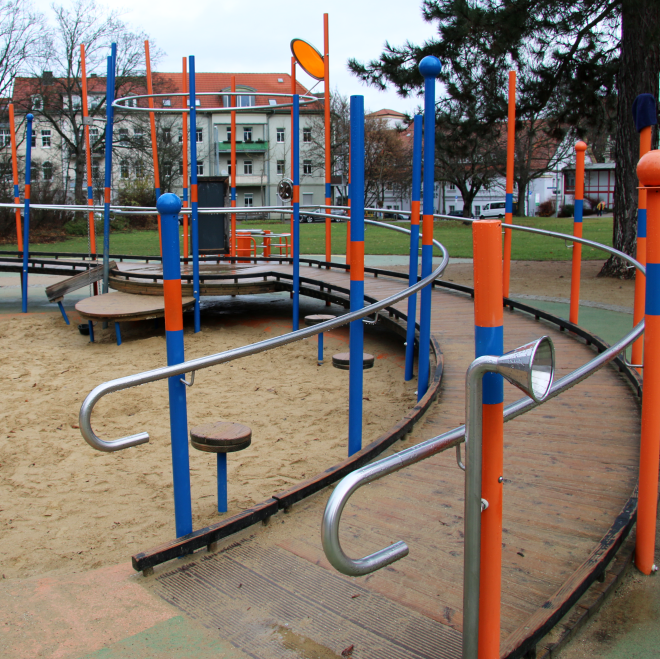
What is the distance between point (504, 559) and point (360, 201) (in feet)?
6.81

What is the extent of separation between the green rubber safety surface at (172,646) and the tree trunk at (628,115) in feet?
32.4

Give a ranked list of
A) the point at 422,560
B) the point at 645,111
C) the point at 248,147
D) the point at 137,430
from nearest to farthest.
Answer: the point at 422,560 < the point at 645,111 < the point at 137,430 < the point at 248,147

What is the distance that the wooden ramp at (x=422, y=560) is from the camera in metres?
2.05

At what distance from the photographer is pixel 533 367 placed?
121 centimetres

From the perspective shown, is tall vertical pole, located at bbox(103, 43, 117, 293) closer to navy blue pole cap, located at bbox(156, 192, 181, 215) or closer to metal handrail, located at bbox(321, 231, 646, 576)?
navy blue pole cap, located at bbox(156, 192, 181, 215)

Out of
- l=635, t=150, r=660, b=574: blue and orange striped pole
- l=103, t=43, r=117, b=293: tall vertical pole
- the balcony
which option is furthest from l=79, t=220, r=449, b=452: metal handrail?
the balcony

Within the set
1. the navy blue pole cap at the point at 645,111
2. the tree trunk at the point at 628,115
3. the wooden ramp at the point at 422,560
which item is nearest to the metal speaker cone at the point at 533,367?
the wooden ramp at the point at 422,560

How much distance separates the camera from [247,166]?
64312mm

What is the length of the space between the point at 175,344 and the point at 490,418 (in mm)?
1567

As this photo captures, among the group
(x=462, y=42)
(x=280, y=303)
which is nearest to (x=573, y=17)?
(x=462, y=42)

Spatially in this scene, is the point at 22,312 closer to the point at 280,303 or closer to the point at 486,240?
the point at 280,303

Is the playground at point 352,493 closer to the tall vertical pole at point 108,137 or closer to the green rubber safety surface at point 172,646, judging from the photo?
the green rubber safety surface at point 172,646

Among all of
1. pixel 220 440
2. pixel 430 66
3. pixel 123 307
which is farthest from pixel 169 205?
pixel 123 307

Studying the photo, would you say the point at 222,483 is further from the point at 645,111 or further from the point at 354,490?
the point at 645,111
